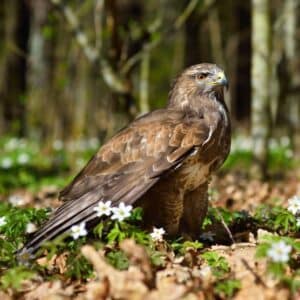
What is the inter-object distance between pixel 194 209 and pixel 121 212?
97 centimetres

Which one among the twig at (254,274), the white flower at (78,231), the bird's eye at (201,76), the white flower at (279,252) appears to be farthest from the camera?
the bird's eye at (201,76)

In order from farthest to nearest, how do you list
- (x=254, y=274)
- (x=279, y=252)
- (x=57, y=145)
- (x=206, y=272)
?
(x=57, y=145)
(x=206, y=272)
(x=254, y=274)
(x=279, y=252)

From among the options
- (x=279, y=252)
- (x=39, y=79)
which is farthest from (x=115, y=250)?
(x=39, y=79)

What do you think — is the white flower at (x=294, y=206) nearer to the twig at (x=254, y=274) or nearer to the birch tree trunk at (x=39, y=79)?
the twig at (x=254, y=274)

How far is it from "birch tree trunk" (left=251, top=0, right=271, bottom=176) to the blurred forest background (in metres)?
0.01

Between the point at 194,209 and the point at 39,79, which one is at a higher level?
the point at 194,209

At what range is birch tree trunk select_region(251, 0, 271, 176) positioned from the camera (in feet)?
25.9

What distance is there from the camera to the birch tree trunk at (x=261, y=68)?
25.9 feet

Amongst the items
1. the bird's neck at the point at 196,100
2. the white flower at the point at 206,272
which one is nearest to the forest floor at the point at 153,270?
the white flower at the point at 206,272

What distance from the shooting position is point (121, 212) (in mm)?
3643

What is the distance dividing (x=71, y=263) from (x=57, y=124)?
464 inches

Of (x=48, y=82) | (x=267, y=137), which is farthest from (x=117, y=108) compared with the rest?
(x=48, y=82)

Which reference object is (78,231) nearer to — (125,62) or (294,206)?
(294,206)

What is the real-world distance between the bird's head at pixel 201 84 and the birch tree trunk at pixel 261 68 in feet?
11.4
